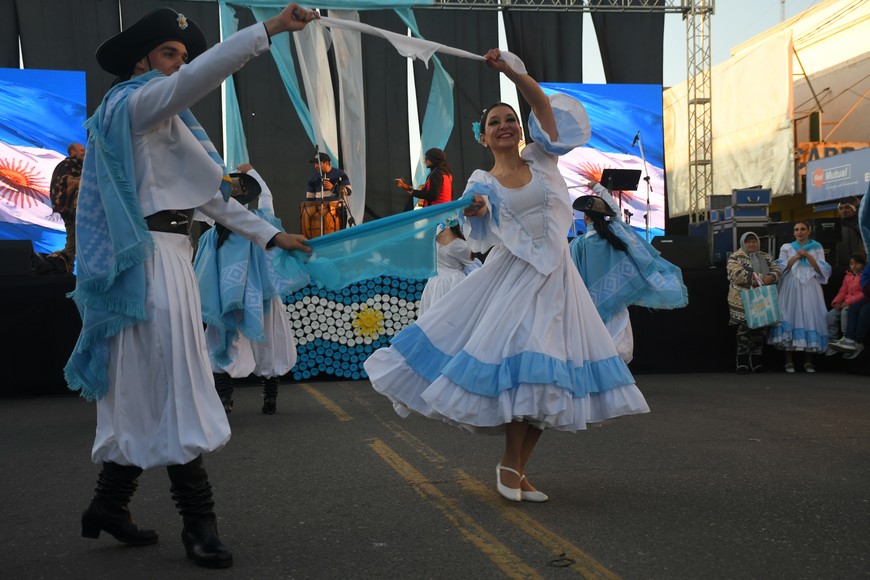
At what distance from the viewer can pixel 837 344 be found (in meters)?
11.7

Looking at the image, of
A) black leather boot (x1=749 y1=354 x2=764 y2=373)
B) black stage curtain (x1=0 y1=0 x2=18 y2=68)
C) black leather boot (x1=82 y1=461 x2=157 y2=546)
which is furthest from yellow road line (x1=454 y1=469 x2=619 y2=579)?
black stage curtain (x1=0 y1=0 x2=18 y2=68)

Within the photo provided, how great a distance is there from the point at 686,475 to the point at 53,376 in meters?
7.08

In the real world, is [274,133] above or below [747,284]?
above

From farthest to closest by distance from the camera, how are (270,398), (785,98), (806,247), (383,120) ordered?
(785,98)
(383,120)
(806,247)
(270,398)

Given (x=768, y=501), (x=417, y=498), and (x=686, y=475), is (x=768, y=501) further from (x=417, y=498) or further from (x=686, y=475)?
(x=417, y=498)

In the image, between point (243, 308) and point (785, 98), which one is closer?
point (243, 308)

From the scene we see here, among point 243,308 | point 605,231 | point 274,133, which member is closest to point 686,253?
point 605,231

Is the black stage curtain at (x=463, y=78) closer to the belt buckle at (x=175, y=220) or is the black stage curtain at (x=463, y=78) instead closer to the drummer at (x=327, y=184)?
the drummer at (x=327, y=184)

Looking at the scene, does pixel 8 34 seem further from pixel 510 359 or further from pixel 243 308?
pixel 510 359

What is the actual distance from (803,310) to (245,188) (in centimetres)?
774

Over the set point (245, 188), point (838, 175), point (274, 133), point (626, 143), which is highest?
point (274, 133)

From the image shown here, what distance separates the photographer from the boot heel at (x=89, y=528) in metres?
3.62

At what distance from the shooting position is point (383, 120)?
56.9 ft

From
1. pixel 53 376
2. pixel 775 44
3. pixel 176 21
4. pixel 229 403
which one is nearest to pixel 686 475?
pixel 176 21
